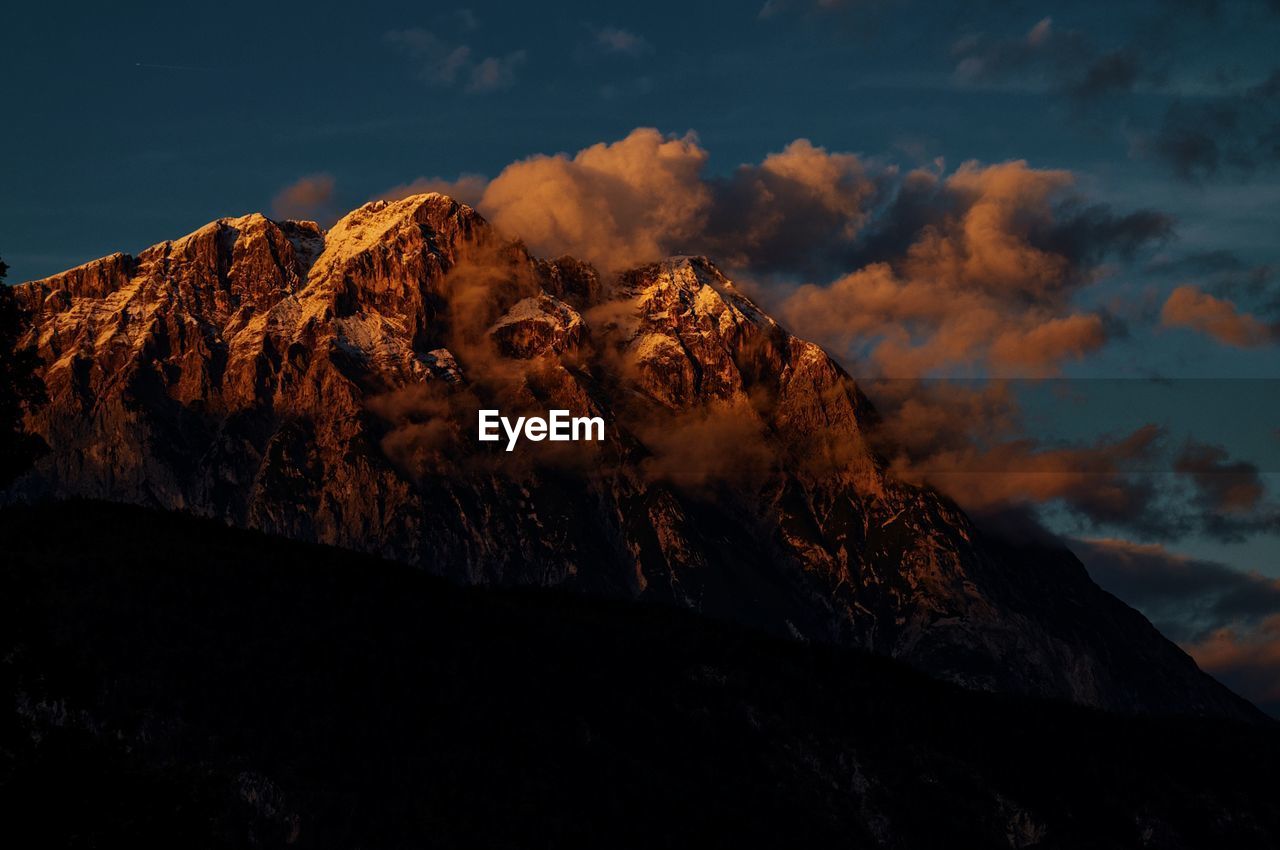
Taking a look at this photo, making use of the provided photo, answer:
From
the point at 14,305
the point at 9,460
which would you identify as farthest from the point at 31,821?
the point at 14,305

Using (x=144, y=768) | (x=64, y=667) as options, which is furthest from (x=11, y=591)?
(x=144, y=768)

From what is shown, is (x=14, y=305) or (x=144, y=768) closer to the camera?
(x=144, y=768)

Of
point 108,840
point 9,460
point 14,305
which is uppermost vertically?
point 14,305

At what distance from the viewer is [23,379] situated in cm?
8581

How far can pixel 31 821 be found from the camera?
72750mm

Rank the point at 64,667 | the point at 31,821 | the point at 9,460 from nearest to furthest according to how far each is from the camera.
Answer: the point at 31,821 < the point at 64,667 < the point at 9,460

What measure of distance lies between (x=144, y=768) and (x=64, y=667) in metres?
5.11

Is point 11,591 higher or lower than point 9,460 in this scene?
lower

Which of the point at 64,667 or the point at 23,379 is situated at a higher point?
the point at 23,379

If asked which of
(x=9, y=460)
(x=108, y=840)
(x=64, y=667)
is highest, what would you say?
(x=9, y=460)

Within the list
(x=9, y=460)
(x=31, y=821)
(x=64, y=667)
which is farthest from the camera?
(x=9, y=460)

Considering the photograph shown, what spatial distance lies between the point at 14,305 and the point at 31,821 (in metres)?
25.1

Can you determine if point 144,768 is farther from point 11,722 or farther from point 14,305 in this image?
point 14,305

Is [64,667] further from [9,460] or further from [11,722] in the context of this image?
[9,460]
